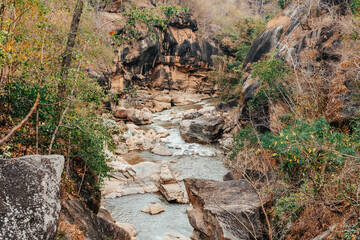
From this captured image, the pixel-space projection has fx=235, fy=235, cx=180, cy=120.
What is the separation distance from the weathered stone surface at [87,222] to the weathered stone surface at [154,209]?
413 centimetres

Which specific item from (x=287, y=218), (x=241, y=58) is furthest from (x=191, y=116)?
(x=287, y=218)

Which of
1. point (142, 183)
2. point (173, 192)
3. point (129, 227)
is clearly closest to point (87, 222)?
point (129, 227)

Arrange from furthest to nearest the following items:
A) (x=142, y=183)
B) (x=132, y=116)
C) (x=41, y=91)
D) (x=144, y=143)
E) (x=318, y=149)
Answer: (x=132, y=116) < (x=144, y=143) < (x=142, y=183) < (x=41, y=91) < (x=318, y=149)

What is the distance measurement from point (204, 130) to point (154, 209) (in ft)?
38.5

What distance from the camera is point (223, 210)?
23.7 ft

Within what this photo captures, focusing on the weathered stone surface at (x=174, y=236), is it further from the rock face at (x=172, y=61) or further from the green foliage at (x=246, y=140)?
the rock face at (x=172, y=61)

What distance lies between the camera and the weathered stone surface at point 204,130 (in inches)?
877

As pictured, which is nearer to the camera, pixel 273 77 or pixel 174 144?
pixel 273 77

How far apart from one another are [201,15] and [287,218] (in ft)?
151

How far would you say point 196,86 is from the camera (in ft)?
137

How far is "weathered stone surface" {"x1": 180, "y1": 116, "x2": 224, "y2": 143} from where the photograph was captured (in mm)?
22266

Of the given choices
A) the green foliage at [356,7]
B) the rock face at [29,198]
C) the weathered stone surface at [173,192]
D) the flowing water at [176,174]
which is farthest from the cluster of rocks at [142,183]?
the green foliage at [356,7]

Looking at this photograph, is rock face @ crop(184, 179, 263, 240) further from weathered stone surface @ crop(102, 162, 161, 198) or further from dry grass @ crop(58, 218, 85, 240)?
weathered stone surface @ crop(102, 162, 161, 198)

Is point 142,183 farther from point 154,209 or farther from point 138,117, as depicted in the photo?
point 138,117
